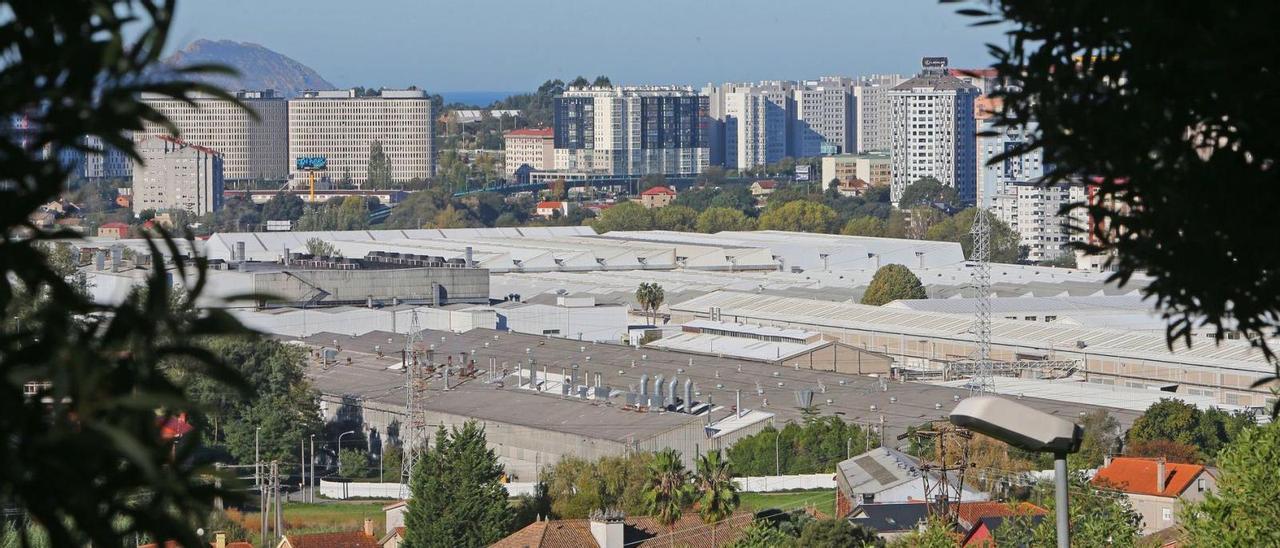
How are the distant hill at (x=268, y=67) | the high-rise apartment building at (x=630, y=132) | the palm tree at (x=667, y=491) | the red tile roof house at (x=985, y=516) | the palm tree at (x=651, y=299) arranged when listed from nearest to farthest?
the red tile roof house at (x=985, y=516) → the palm tree at (x=667, y=491) → the palm tree at (x=651, y=299) → the high-rise apartment building at (x=630, y=132) → the distant hill at (x=268, y=67)

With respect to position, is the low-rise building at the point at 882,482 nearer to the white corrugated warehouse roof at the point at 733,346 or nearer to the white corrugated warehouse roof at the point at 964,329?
the white corrugated warehouse roof at the point at 964,329

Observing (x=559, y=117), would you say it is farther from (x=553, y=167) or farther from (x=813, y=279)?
(x=813, y=279)

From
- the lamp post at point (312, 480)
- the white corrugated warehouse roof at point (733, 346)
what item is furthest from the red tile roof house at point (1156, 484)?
the white corrugated warehouse roof at point (733, 346)

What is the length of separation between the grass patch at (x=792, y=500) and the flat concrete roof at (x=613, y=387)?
3.51 ft

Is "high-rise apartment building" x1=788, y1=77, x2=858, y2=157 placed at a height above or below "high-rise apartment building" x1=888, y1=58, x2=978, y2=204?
above

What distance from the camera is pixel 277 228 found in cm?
5384

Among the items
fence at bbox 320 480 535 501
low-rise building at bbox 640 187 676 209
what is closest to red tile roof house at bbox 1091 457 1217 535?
fence at bbox 320 480 535 501

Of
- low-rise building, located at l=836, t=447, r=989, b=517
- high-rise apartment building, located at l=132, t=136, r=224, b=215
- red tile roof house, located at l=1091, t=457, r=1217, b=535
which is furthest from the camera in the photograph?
high-rise apartment building, located at l=132, t=136, r=224, b=215

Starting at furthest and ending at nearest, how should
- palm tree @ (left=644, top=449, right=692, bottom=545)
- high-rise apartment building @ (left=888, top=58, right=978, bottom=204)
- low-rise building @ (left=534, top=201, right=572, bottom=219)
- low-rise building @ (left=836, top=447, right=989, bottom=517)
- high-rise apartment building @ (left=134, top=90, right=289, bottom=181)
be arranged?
high-rise apartment building @ (left=134, top=90, right=289, bottom=181), high-rise apartment building @ (left=888, top=58, right=978, bottom=204), low-rise building @ (left=534, top=201, right=572, bottom=219), low-rise building @ (left=836, top=447, right=989, bottom=517), palm tree @ (left=644, top=449, right=692, bottom=545)

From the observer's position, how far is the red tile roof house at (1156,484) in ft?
48.9

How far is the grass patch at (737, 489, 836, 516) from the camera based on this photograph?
16797 mm

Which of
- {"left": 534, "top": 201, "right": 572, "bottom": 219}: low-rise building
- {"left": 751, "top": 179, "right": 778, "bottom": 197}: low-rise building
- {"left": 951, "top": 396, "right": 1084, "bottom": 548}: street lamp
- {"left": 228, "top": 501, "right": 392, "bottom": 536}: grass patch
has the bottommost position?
{"left": 228, "top": 501, "right": 392, "bottom": 536}: grass patch

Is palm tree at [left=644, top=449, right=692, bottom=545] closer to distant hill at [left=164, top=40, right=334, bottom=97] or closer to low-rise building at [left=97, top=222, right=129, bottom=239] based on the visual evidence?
low-rise building at [left=97, top=222, right=129, bottom=239]

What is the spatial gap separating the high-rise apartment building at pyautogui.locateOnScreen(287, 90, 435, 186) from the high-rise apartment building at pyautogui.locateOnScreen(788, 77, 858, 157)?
22.6m
